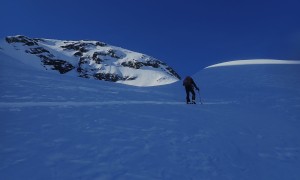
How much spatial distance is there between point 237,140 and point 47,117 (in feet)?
18.1

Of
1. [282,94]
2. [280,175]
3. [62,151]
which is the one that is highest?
[282,94]

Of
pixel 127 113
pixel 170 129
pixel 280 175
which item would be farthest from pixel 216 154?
pixel 127 113

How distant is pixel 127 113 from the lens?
10.9m

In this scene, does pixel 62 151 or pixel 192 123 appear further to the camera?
pixel 192 123

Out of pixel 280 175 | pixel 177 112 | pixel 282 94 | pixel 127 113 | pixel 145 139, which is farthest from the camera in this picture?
pixel 282 94

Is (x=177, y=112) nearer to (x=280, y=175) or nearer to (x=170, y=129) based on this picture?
(x=170, y=129)

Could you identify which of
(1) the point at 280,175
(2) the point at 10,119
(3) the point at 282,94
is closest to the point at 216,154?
(1) the point at 280,175

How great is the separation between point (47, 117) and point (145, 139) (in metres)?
3.15

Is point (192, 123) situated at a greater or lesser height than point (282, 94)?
lesser

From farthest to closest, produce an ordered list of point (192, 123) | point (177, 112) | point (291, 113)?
point (291, 113) < point (177, 112) < point (192, 123)

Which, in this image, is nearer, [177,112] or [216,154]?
[216,154]

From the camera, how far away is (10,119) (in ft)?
27.4

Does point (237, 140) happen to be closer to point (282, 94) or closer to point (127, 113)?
point (127, 113)

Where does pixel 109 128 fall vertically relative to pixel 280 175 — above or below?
above
